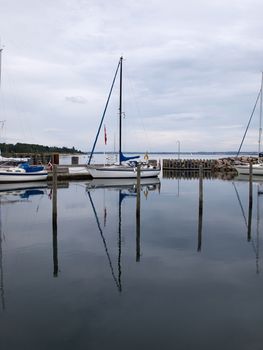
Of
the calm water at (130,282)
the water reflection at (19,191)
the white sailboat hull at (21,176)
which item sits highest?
the white sailboat hull at (21,176)

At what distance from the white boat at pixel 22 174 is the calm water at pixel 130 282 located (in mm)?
17604

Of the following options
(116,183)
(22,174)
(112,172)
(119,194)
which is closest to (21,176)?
(22,174)

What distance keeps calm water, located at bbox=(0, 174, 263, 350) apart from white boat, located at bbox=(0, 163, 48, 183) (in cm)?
1760

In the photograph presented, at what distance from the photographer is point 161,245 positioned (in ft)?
51.0

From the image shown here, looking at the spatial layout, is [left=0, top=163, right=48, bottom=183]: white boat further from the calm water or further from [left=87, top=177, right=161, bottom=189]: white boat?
the calm water

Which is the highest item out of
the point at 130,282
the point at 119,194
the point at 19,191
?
the point at 19,191

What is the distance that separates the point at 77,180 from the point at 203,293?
3695 centimetres

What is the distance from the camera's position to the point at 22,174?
1577 inches

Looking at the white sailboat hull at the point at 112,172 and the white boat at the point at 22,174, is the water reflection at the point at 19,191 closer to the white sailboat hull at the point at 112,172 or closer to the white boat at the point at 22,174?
the white boat at the point at 22,174

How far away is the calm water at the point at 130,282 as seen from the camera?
8.00 metres

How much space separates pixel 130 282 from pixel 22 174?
31.6 meters

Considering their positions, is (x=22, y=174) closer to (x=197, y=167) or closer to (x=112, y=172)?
(x=112, y=172)

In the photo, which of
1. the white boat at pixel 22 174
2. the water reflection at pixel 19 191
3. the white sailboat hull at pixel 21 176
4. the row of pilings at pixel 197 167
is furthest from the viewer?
the row of pilings at pixel 197 167

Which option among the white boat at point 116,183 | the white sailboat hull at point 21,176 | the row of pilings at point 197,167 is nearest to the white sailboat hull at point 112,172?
the white boat at point 116,183
